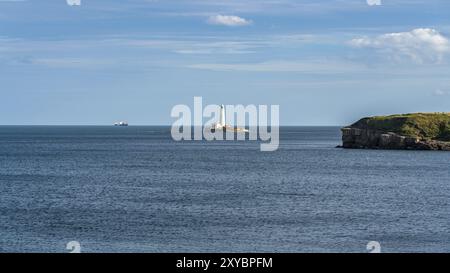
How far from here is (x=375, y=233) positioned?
58.5 m

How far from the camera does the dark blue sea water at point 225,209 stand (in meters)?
53.9

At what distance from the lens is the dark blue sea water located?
5391cm

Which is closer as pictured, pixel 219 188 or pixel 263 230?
pixel 263 230

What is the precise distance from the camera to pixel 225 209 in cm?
7250

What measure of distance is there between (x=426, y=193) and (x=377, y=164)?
56273 millimetres

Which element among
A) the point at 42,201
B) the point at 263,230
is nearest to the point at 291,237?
the point at 263,230

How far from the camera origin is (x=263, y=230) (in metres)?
59.5
